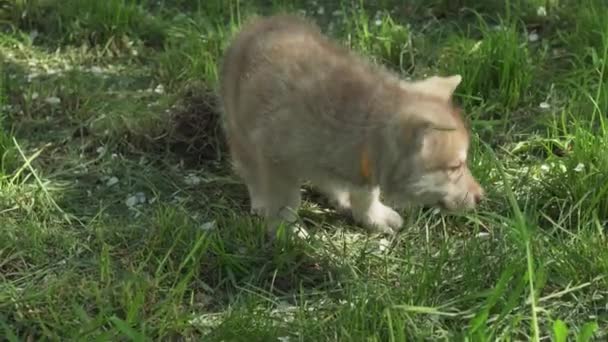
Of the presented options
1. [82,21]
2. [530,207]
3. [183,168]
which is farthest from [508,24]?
[82,21]

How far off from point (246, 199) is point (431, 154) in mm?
1000

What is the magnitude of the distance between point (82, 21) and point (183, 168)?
4.43 ft

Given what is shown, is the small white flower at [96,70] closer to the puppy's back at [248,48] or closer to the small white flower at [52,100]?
the small white flower at [52,100]

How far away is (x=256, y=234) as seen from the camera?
12.1 ft

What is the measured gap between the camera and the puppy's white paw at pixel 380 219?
390 centimetres

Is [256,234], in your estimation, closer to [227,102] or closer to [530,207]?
[227,102]

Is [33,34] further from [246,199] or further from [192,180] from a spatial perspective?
[246,199]

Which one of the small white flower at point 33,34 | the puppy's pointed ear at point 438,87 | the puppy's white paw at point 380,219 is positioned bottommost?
the puppy's white paw at point 380,219

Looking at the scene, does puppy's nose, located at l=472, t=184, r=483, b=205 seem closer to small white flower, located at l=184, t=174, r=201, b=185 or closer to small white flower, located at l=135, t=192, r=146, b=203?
small white flower, located at l=184, t=174, r=201, b=185

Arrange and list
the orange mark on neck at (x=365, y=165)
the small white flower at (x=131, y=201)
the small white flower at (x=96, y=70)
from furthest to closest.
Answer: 1. the small white flower at (x=96, y=70)
2. the small white flower at (x=131, y=201)
3. the orange mark on neck at (x=365, y=165)

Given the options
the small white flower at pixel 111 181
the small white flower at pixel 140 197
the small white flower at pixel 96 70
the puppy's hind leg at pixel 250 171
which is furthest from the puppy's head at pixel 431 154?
the small white flower at pixel 96 70

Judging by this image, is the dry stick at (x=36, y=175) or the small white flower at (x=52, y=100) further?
the small white flower at (x=52, y=100)

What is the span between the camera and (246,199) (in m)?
4.18

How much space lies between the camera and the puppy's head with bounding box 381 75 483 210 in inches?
134
